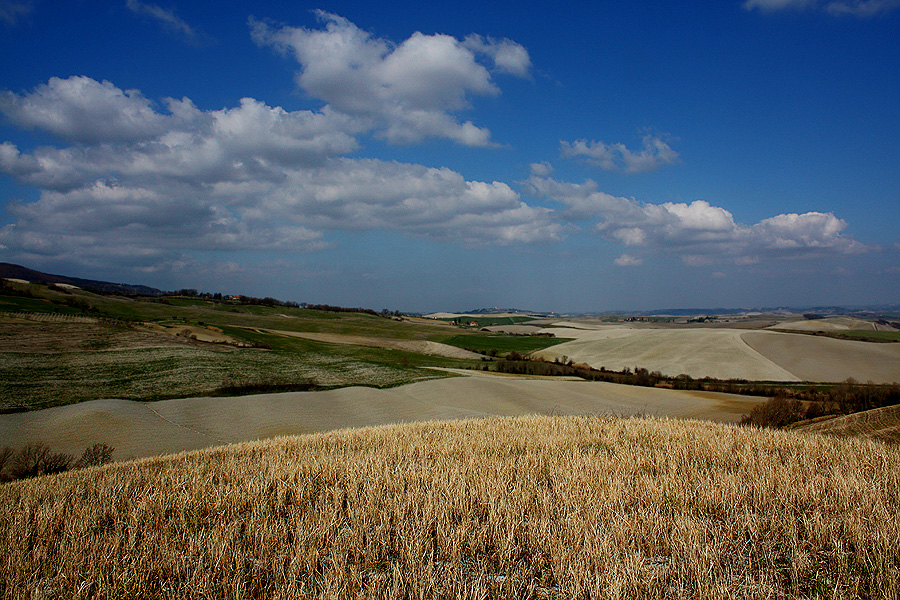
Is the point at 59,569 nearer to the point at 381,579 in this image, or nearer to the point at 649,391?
the point at 381,579

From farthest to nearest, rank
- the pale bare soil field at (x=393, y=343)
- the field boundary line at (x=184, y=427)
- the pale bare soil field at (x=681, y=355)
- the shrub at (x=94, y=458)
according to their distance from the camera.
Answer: the pale bare soil field at (x=393, y=343)
the pale bare soil field at (x=681, y=355)
the field boundary line at (x=184, y=427)
the shrub at (x=94, y=458)

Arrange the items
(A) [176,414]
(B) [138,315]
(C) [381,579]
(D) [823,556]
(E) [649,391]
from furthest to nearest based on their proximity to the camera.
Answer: (B) [138,315] → (E) [649,391] → (A) [176,414] → (D) [823,556] → (C) [381,579]

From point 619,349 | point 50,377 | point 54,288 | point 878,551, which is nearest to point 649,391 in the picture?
point 619,349

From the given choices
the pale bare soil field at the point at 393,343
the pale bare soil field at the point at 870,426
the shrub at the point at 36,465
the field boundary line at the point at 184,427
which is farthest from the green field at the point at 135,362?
the pale bare soil field at the point at 870,426

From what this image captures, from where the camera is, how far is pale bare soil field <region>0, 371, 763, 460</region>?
22.6 meters

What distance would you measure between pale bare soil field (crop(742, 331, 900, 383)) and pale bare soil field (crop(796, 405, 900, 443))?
149 ft

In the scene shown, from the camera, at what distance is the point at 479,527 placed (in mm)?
5293

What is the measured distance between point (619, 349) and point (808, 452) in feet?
234

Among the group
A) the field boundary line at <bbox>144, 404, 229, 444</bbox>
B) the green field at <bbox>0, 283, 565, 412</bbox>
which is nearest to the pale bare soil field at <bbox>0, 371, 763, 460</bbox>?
the field boundary line at <bbox>144, 404, 229, 444</bbox>

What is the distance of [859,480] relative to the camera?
638cm

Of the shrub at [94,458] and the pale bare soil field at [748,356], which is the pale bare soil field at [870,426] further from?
the pale bare soil field at [748,356]

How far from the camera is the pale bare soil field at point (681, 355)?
56094mm

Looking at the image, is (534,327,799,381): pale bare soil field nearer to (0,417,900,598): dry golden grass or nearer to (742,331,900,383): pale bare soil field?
(742,331,900,383): pale bare soil field

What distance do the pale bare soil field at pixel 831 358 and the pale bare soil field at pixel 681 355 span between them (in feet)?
6.06
